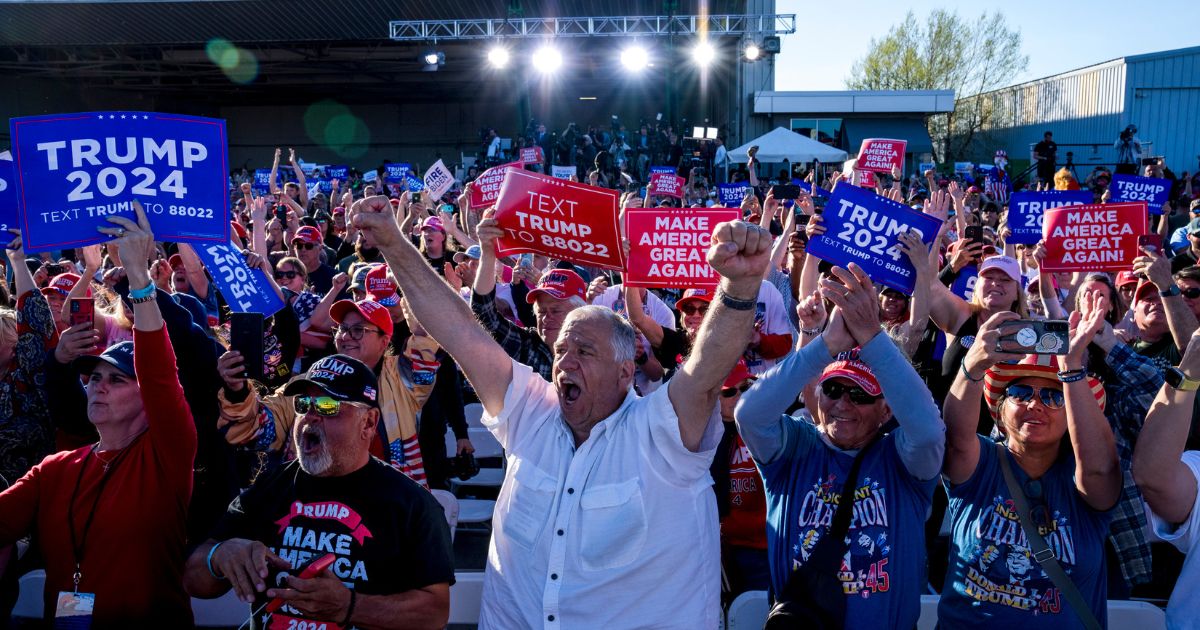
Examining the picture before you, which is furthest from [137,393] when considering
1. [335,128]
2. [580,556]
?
[335,128]

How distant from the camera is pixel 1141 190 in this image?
1013cm

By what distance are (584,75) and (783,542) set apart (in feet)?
126

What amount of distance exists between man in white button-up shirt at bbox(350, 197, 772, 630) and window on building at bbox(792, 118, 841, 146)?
29678 millimetres

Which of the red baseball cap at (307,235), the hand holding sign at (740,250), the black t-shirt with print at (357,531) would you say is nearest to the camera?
the hand holding sign at (740,250)

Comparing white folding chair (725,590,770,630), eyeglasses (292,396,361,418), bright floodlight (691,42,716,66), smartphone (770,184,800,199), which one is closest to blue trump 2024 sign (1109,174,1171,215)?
smartphone (770,184,800,199)

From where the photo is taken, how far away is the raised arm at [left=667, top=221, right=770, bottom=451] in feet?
7.96

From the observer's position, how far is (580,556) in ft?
8.71

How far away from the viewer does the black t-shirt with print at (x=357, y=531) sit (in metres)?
2.82

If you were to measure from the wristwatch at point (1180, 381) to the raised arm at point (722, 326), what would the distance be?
1.36 metres

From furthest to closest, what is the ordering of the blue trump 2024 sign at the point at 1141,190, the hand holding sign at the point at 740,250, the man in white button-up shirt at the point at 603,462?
the blue trump 2024 sign at the point at 1141,190
the man in white button-up shirt at the point at 603,462
the hand holding sign at the point at 740,250

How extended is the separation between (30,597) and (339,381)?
6.02 feet

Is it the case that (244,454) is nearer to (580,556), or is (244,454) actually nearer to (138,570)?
(138,570)

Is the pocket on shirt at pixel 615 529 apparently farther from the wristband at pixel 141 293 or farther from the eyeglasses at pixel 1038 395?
the wristband at pixel 141 293

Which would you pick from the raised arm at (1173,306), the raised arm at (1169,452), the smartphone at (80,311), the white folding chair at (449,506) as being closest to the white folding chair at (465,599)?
the white folding chair at (449,506)
